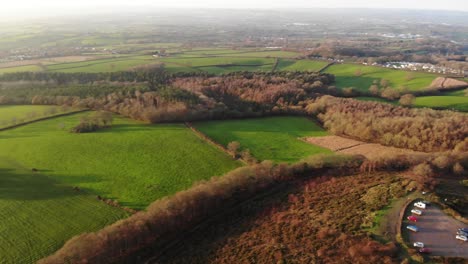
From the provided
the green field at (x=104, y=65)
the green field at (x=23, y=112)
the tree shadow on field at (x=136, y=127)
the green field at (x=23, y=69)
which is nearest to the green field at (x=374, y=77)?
the tree shadow on field at (x=136, y=127)

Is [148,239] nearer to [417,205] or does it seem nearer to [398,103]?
[417,205]

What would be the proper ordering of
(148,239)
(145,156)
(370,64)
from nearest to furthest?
(148,239), (145,156), (370,64)

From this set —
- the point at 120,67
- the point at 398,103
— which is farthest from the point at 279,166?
the point at 120,67

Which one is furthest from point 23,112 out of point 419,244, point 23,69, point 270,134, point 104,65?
point 419,244

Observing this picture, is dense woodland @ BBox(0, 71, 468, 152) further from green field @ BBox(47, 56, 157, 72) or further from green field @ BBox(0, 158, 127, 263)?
green field @ BBox(0, 158, 127, 263)

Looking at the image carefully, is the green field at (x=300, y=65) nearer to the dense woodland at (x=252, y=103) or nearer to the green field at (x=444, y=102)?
the dense woodland at (x=252, y=103)

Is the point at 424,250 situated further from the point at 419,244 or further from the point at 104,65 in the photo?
the point at 104,65
